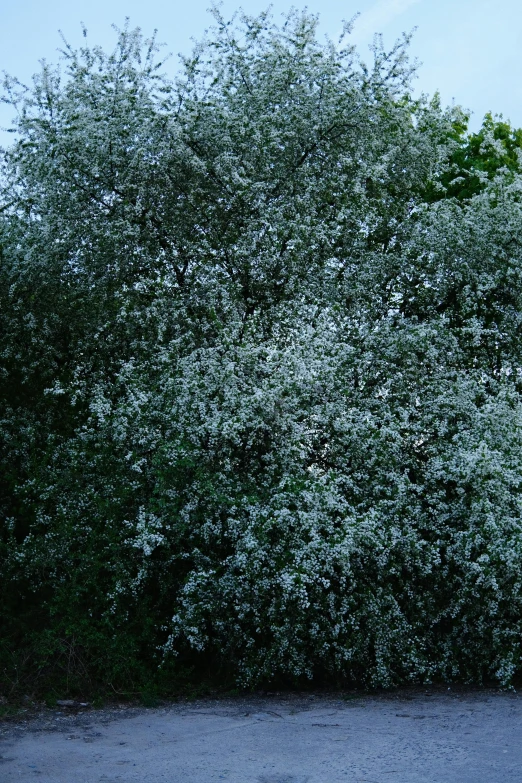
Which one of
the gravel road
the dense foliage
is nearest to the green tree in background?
the dense foliage

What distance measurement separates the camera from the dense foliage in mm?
8258

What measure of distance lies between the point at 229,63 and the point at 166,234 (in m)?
2.74

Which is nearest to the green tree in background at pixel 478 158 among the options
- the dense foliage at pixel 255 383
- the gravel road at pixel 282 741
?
the dense foliage at pixel 255 383

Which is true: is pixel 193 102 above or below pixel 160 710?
above

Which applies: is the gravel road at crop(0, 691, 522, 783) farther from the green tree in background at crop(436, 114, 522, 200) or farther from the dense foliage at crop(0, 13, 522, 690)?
the green tree in background at crop(436, 114, 522, 200)

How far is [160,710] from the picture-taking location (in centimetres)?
788

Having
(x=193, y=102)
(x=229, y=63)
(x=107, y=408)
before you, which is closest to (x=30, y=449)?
(x=107, y=408)

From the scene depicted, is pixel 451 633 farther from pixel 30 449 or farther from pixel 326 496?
pixel 30 449

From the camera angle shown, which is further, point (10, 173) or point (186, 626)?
point (10, 173)

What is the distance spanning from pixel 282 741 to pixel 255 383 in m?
3.85

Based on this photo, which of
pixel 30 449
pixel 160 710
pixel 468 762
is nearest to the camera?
pixel 468 762

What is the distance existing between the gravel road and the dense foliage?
1.55ft

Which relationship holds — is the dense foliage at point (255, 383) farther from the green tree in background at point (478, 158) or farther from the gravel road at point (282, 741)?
the green tree in background at point (478, 158)

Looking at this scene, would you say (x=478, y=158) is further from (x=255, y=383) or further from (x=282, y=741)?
(x=282, y=741)
